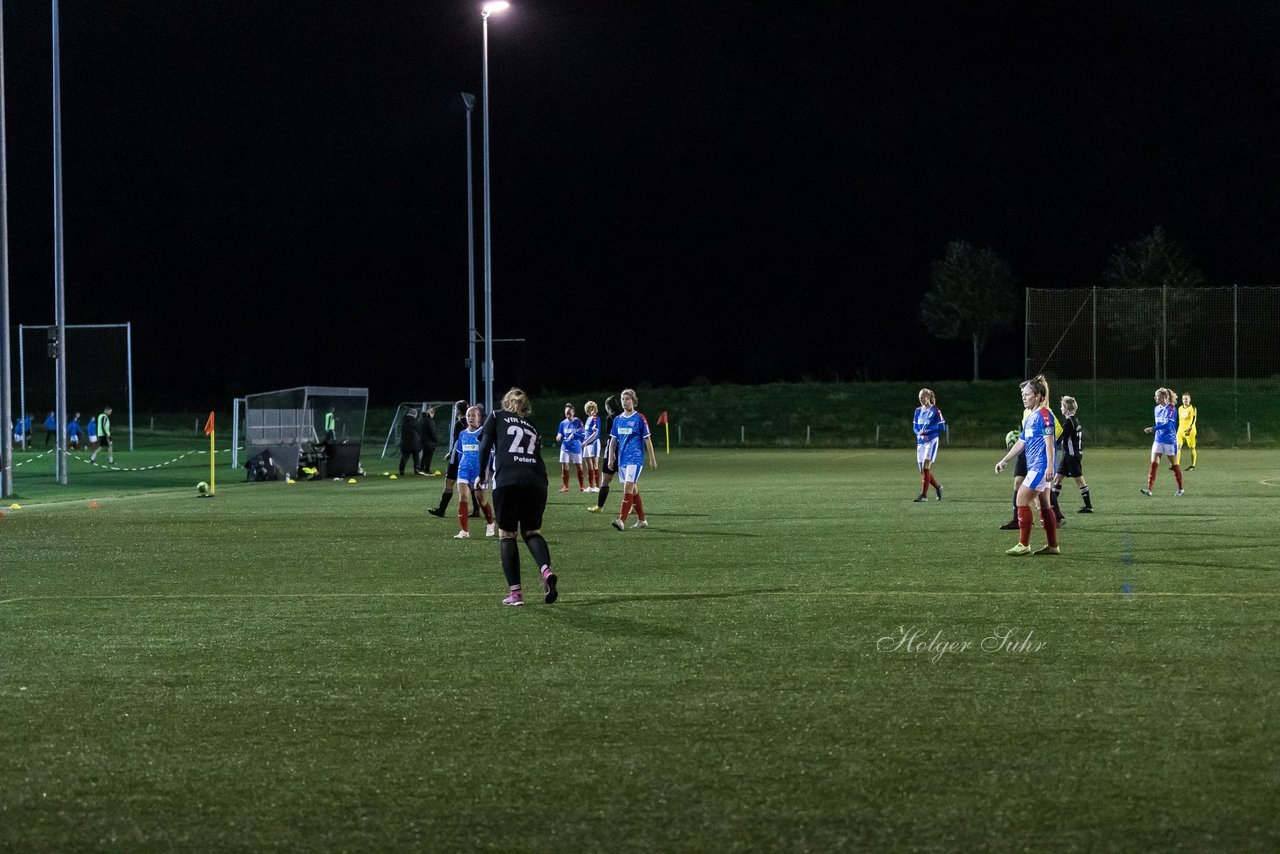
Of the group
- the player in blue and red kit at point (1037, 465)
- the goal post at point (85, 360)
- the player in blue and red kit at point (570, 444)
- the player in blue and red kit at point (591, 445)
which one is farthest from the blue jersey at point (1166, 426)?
the goal post at point (85, 360)

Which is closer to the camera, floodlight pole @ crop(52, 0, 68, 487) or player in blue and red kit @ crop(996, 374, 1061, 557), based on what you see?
player in blue and red kit @ crop(996, 374, 1061, 557)

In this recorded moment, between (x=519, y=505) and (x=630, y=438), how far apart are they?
8.50 metres

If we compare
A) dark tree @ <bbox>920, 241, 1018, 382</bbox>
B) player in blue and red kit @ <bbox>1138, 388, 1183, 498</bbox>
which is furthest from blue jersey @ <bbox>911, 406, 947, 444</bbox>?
dark tree @ <bbox>920, 241, 1018, 382</bbox>

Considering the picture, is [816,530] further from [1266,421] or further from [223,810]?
[1266,421]

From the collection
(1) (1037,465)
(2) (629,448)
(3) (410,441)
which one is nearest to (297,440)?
(3) (410,441)

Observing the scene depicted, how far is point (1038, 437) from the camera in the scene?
1465cm

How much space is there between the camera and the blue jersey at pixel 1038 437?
1452 cm

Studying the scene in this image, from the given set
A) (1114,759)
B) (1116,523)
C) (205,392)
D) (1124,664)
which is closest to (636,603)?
(1124,664)

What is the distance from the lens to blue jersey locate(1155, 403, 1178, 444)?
27297 millimetres

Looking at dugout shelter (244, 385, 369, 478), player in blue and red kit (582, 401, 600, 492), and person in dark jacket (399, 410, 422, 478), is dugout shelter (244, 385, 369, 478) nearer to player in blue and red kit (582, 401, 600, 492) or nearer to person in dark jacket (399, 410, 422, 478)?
person in dark jacket (399, 410, 422, 478)

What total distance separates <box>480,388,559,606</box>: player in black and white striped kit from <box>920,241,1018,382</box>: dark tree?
274 ft

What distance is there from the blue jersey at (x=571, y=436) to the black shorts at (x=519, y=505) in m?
17.5

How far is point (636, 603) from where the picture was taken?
37.2ft

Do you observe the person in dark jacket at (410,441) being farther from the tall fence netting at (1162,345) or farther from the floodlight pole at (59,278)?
the tall fence netting at (1162,345)
